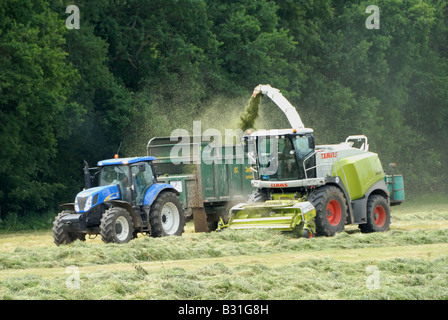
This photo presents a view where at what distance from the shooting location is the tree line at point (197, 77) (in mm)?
30156

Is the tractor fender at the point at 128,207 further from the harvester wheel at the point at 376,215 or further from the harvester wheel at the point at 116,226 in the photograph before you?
the harvester wheel at the point at 376,215

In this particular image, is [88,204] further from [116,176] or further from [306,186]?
[306,186]

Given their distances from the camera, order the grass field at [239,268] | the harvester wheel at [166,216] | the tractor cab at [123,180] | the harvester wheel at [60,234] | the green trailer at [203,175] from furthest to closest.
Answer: the green trailer at [203,175] → the harvester wheel at [166,216] → the tractor cab at [123,180] → the harvester wheel at [60,234] → the grass field at [239,268]

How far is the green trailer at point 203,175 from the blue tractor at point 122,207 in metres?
1.63

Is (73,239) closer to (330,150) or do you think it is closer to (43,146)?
(330,150)

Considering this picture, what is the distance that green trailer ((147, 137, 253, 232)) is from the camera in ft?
73.3

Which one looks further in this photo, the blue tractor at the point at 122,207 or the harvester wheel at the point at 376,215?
the harvester wheel at the point at 376,215

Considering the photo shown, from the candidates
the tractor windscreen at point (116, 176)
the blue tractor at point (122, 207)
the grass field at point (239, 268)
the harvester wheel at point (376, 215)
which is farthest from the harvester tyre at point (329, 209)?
the tractor windscreen at point (116, 176)

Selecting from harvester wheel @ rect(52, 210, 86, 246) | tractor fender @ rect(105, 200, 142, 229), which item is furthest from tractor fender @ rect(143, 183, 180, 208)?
harvester wheel @ rect(52, 210, 86, 246)

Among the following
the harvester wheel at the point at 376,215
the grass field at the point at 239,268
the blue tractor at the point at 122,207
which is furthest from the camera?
the harvester wheel at the point at 376,215

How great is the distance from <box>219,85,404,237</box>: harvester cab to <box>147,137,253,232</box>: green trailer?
46.9 inches

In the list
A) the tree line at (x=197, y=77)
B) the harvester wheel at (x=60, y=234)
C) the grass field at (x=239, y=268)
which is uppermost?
the tree line at (x=197, y=77)

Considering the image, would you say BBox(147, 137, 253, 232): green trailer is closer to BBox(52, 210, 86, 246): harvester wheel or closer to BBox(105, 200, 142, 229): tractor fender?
BBox(105, 200, 142, 229): tractor fender

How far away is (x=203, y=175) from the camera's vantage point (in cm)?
2228
